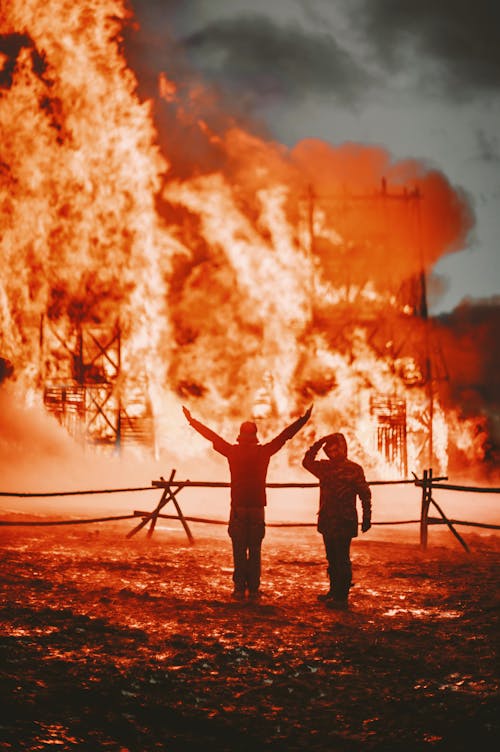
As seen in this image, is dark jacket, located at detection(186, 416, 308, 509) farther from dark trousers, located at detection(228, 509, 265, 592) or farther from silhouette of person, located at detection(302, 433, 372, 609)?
silhouette of person, located at detection(302, 433, 372, 609)

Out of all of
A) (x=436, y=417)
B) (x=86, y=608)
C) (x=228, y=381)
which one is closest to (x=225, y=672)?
(x=86, y=608)

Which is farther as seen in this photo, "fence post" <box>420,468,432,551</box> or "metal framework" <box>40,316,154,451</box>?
"metal framework" <box>40,316,154,451</box>

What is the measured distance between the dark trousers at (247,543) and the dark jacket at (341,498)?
704mm

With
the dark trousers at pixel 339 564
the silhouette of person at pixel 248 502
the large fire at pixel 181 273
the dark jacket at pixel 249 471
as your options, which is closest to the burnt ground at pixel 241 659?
the dark trousers at pixel 339 564

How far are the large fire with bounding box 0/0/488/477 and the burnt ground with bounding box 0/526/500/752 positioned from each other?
45.9 ft

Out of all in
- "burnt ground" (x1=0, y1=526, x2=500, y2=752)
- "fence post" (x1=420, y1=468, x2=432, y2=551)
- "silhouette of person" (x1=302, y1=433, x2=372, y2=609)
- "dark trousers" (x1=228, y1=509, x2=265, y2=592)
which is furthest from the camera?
"fence post" (x1=420, y1=468, x2=432, y2=551)

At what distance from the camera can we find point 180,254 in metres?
21.7

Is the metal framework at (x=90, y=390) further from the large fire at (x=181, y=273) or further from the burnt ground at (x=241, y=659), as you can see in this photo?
the burnt ground at (x=241, y=659)

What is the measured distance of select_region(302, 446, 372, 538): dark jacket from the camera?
6.70 meters

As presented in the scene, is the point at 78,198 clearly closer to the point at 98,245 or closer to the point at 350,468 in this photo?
the point at 98,245

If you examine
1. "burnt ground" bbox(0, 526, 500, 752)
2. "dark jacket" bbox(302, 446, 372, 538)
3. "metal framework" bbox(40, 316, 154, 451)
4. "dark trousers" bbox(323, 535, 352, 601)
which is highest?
"metal framework" bbox(40, 316, 154, 451)

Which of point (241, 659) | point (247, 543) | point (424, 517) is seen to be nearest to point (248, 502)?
point (247, 543)

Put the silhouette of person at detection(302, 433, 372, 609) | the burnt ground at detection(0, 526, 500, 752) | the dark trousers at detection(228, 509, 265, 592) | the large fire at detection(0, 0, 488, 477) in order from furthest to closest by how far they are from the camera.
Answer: the large fire at detection(0, 0, 488, 477) → the dark trousers at detection(228, 509, 265, 592) → the silhouette of person at detection(302, 433, 372, 609) → the burnt ground at detection(0, 526, 500, 752)

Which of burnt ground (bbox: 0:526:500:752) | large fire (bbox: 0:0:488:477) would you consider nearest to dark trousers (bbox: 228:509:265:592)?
burnt ground (bbox: 0:526:500:752)
